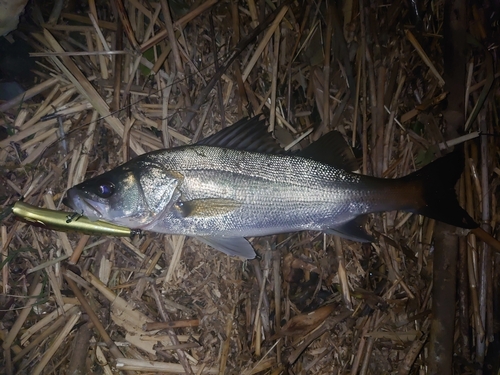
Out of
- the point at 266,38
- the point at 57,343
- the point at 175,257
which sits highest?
the point at 266,38

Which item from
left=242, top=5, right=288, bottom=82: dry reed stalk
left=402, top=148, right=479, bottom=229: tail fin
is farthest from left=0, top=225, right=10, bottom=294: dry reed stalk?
left=402, top=148, right=479, bottom=229: tail fin

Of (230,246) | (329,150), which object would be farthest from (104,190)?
(329,150)

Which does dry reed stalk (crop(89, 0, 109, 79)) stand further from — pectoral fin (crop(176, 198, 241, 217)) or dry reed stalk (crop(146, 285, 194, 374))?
dry reed stalk (crop(146, 285, 194, 374))

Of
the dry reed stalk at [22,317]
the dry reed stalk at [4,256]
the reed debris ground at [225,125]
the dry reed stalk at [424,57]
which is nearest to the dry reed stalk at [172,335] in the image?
the reed debris ground at [225,125]

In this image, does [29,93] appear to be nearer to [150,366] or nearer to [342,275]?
[150,366]

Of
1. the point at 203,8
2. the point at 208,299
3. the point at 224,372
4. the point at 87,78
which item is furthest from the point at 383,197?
the point at 87,78

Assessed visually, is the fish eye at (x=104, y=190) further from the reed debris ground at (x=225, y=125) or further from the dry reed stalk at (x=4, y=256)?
the dry reed stalk at (x=4, y=256)
